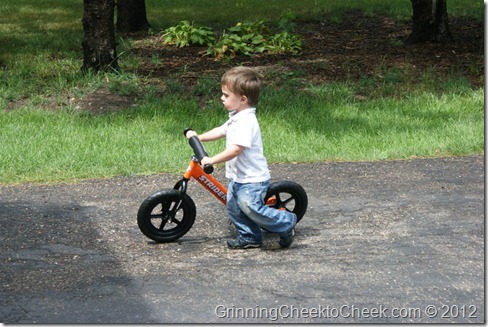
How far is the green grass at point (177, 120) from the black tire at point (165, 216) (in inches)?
79.5

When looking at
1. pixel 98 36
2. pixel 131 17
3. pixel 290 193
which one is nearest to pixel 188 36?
pixel 131 17

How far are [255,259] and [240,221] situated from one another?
0.35 metres

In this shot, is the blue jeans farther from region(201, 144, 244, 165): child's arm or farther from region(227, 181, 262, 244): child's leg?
region(201, 144, 244, 165): child's arm

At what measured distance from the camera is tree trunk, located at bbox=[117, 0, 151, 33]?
14.6 metres

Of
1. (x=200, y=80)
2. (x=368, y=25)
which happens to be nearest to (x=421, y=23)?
(x=368, y=25)

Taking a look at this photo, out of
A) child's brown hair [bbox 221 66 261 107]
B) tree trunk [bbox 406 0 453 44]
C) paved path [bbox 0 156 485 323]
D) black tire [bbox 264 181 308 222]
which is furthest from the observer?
tree trunk [bbox 406 0 453 44]

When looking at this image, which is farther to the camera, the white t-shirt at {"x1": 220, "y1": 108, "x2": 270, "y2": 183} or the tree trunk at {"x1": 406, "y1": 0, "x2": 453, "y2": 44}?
the tree trunk at {"x1": 406, "y1": 0, "x2": 453, "y2": 44}

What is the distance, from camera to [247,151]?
235 inches

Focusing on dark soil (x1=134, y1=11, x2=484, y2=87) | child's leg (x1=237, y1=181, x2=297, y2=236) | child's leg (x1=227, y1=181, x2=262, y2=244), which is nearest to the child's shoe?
child's leg (x1=227, y1=181, x2=262, y2=244)

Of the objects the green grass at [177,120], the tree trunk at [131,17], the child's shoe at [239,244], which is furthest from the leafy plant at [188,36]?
the child's shoe at [239,244]

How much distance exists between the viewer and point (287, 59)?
12.8 metres

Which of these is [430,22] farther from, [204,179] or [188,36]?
[204,179]

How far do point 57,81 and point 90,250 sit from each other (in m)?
5.68

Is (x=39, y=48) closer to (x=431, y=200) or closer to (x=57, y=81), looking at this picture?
(x=57, y=81)
